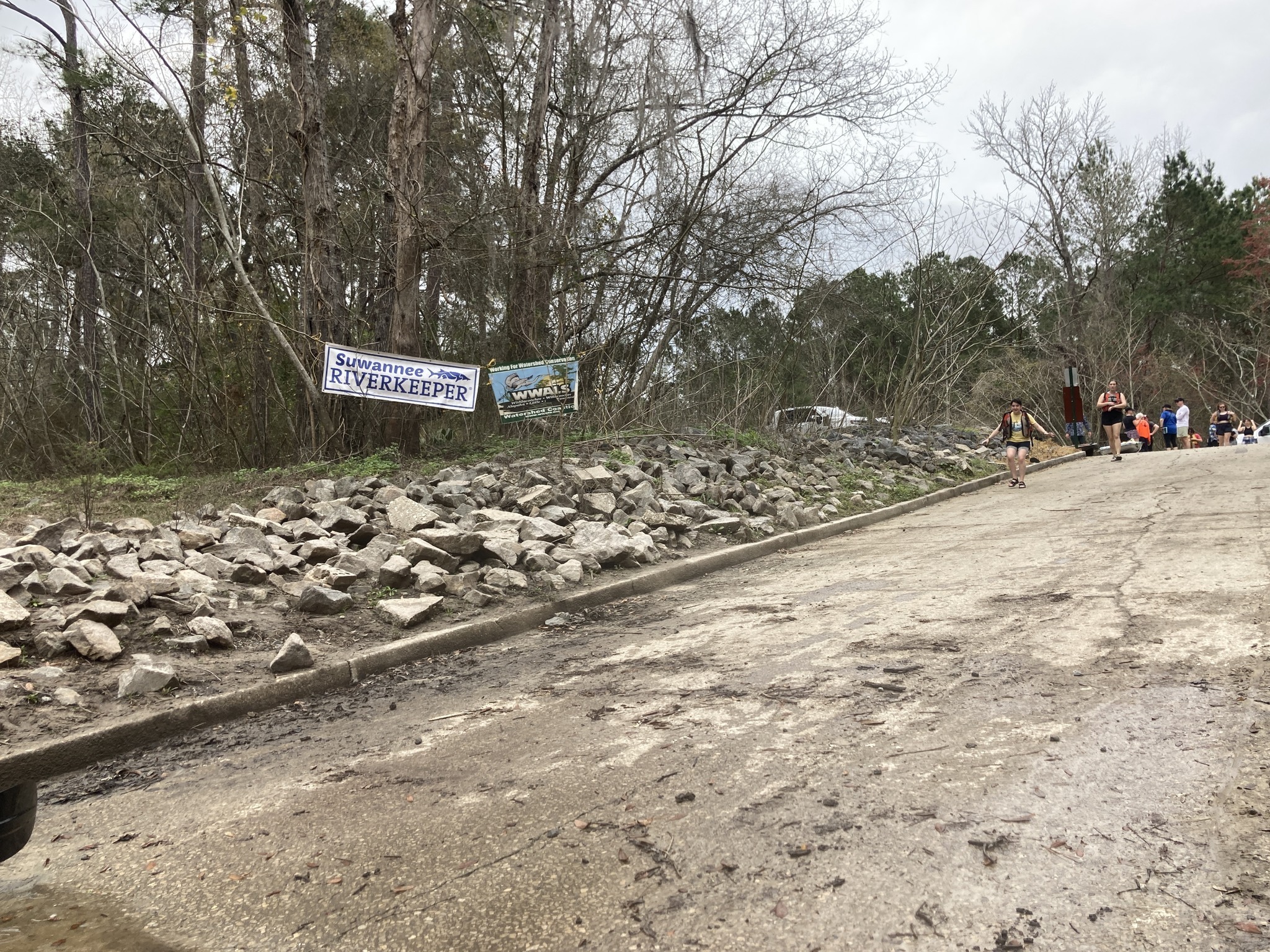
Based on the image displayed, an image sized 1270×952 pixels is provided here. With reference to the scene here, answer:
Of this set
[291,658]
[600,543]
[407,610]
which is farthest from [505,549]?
[291,658]

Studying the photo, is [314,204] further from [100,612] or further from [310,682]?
[310,682]

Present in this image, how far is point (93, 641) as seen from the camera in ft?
16.3

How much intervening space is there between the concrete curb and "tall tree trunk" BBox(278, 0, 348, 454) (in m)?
7.31

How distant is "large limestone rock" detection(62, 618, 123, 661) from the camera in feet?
16.3

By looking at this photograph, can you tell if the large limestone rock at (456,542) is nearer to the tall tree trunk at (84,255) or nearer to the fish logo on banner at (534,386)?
the fish logo on banner at (534,386)

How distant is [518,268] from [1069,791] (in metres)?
12.9

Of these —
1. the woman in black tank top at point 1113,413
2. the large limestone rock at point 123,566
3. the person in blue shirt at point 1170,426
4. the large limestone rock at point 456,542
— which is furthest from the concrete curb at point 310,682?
the person in blue shirt at point 1170,426

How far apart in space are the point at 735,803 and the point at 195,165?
1537cm

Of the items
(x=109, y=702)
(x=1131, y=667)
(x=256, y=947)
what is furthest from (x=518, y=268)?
(x=256, y=947)

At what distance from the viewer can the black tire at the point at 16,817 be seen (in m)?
2.34

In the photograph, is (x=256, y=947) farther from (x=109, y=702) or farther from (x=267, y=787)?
(x=109, y=702)

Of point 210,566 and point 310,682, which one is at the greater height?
point 210,566

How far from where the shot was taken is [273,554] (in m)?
7.16

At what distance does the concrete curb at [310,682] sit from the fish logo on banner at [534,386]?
13.2 ft
